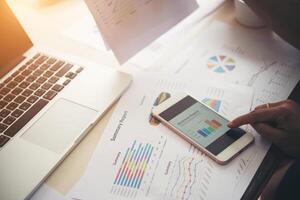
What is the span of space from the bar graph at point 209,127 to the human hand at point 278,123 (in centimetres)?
Answer: 2

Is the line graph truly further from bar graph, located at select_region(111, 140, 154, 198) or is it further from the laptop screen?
the laptop screen

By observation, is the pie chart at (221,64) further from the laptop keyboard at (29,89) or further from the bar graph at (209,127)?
the laptop keyboard at (29,89)

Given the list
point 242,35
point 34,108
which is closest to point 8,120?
point 34,108

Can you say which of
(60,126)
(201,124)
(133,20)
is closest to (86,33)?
(133,20)

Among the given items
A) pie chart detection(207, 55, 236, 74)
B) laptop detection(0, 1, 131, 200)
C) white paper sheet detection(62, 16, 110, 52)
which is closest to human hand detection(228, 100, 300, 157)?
pie chart detection(207, 55, 236, 74)

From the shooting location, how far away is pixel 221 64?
2.40 feet

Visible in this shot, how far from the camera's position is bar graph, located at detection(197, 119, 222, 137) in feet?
1.95

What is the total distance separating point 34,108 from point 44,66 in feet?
0.38

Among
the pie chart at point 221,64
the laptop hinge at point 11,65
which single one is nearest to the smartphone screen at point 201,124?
the pie chart at point 221,64

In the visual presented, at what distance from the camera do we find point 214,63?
74cm

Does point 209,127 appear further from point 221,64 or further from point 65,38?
point 65,38

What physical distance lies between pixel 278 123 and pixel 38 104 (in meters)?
0.46

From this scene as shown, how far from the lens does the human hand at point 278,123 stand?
1.90 ft

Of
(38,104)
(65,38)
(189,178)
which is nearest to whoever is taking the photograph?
(189,178)
